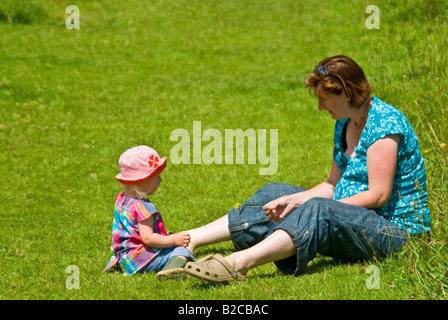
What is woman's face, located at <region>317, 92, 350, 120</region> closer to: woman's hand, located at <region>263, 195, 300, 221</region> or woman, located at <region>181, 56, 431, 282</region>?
woman, located at <region>181, 56, 431, 282</region>

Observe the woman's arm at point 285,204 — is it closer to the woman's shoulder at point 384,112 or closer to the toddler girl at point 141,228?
the toddler girl at point 141,228

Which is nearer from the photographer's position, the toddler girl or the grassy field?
the grassy field

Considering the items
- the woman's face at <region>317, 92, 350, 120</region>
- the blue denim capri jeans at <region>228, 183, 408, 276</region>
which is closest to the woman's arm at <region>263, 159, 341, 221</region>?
the blue denim capri jeans at <region>228, 183, 408, 276</region>

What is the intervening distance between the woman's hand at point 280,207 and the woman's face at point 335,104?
2.66ft

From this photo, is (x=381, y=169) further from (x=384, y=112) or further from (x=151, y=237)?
(x=151, y=237)

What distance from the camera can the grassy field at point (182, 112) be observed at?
5156mm

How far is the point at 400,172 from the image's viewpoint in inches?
205

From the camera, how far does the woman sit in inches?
194

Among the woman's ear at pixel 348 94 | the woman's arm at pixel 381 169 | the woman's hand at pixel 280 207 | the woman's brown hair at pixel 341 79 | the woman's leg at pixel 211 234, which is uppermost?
the woman's brown hair at pixel 341 79

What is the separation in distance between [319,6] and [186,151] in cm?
982

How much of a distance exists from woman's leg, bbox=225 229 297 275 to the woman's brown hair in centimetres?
124

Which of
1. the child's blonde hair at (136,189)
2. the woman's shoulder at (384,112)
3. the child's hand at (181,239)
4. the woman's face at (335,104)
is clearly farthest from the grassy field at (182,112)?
the woman's face at (335,104)

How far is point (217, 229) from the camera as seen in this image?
5742 mm
